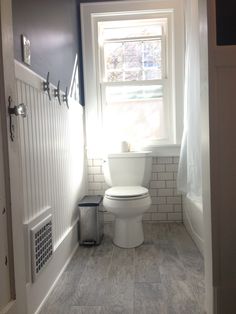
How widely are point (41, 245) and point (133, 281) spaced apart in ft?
2.10

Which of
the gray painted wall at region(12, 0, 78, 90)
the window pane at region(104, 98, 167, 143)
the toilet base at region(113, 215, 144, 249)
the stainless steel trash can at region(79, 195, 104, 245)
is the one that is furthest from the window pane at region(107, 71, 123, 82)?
the toilet base at region(113, 215, 144, 249)

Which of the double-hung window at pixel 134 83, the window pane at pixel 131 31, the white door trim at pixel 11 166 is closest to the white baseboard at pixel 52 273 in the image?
the white door trim at pixel 11 166

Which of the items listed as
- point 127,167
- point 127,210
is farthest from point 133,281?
point 127,167

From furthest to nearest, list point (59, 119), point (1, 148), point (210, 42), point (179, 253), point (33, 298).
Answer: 1. point (179, 253)
2. point (59, 119)
3. point (33, 298)
4. point (210, 42)
5. point (1, 148)

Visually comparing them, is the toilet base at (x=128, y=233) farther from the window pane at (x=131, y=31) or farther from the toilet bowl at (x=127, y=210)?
the window pane at (x=131, y=31)

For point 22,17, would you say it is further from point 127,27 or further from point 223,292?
point 127,27

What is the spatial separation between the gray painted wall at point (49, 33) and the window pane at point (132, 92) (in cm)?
58

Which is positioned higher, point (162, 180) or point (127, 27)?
point (127, 27)

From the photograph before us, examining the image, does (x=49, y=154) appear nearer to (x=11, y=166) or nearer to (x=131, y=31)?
(x=11, y=166)

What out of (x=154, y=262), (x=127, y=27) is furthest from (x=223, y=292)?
(x=127, y=27)

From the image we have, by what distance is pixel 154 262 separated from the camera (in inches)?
85.4

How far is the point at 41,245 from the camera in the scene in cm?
164

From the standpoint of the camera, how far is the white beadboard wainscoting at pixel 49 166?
4.97 feet

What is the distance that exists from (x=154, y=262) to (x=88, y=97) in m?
1.79
